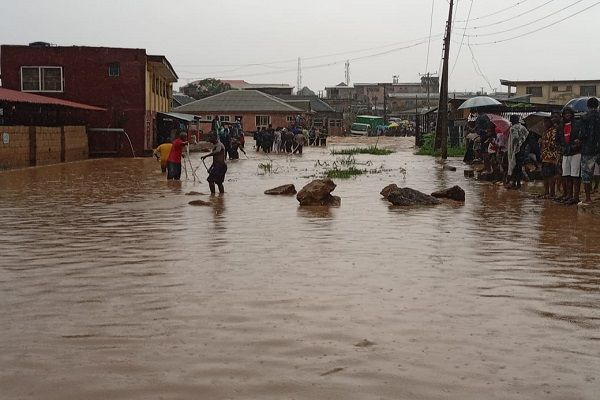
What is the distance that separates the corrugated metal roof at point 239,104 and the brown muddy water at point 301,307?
58835mm

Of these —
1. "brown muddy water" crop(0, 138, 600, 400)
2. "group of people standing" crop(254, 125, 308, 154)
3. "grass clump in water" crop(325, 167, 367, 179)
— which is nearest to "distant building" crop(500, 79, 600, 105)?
"group of people standing" crop(254, 125, 308, 154)

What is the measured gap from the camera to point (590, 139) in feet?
39.6

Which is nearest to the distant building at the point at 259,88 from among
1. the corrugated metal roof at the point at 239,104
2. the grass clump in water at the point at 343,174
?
the corrugated metal roof at the point at 239,104

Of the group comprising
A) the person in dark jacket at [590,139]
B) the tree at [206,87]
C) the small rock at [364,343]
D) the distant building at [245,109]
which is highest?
the tree at [206,87]

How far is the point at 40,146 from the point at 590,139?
21329 mm

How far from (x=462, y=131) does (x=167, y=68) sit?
16.2m

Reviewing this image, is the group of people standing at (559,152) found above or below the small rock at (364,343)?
above

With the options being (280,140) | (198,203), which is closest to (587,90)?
(280,140)

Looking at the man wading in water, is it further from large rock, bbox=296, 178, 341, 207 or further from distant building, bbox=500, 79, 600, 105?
distant building, bbox=500, 79, 600, 105

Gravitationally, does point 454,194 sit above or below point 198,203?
above

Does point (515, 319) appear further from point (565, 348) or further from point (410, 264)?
point (410, 264)

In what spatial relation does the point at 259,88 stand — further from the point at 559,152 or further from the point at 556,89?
the point at 559,152

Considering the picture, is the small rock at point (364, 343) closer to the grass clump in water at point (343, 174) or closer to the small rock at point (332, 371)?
the small rock at point (332, 371)

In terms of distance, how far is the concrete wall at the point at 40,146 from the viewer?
25297mm
